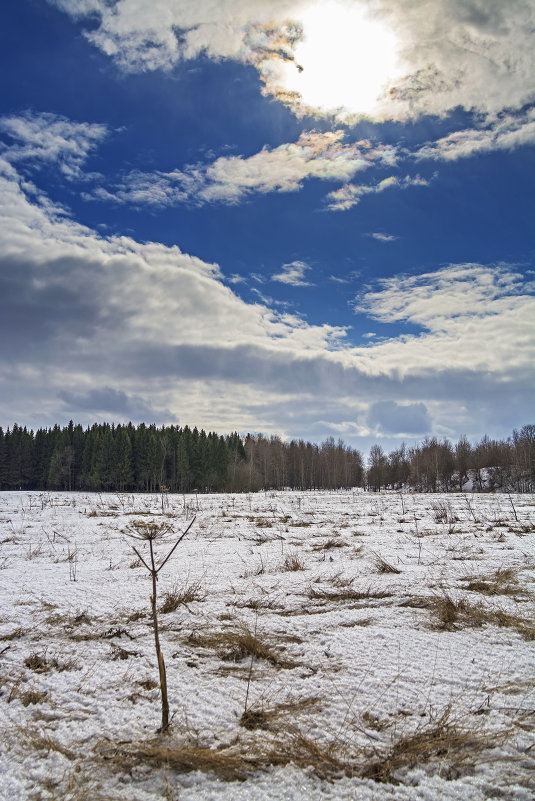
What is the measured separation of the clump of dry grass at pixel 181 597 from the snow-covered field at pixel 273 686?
0.04 metres

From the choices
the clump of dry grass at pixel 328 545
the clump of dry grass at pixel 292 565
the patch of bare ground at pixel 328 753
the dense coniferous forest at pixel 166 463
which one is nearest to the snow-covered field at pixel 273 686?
the patch of bare ground at pixel 328 753

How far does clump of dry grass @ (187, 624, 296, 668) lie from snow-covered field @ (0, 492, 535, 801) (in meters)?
0.02

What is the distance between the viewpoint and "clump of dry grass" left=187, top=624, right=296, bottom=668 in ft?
11.3

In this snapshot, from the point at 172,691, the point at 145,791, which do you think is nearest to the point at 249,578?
the point at 172,691

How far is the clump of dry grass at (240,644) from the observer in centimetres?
345

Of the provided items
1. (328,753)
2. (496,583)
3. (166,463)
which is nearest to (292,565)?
(496,583)

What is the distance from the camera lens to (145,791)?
2016 mm

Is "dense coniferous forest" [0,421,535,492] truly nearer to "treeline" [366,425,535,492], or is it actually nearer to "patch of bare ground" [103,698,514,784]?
"treeline" [366,425,535,492]

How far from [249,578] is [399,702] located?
3.75 m

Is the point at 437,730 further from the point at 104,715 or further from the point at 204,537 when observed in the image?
the point at 204,537

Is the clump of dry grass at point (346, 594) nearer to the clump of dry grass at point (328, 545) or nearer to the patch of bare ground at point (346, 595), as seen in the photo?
the patch of bare ground at point (346, 595)

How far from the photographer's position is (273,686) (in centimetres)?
299

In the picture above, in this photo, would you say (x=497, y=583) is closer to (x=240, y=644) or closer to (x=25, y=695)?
(x=240, y=644)

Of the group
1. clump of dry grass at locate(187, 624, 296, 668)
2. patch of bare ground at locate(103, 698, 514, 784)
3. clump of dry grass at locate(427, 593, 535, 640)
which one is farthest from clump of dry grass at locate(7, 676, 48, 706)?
clump of dry grass at locate(427, 593, 535, 640)
